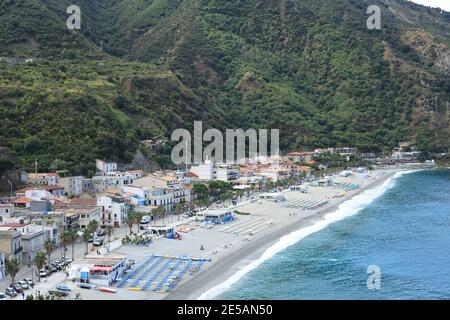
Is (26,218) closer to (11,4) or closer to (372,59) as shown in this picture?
(11,4)

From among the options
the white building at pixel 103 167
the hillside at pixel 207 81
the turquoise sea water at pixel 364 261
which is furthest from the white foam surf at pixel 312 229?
the hillside at pixel 207 81

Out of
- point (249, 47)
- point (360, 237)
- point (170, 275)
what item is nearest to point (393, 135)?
point (249, 47)

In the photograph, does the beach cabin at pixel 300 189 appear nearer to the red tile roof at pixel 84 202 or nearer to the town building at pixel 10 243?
the red tile roof at pixel 84 202

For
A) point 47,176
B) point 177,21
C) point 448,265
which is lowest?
point 448,265

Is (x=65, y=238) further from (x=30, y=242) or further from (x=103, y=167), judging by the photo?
(x=103, y=167)

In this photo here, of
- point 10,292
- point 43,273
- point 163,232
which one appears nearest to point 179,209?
point 163,232

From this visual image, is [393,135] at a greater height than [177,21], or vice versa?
[177,21]

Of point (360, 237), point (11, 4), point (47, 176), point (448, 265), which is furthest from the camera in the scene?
point (11, 4)
